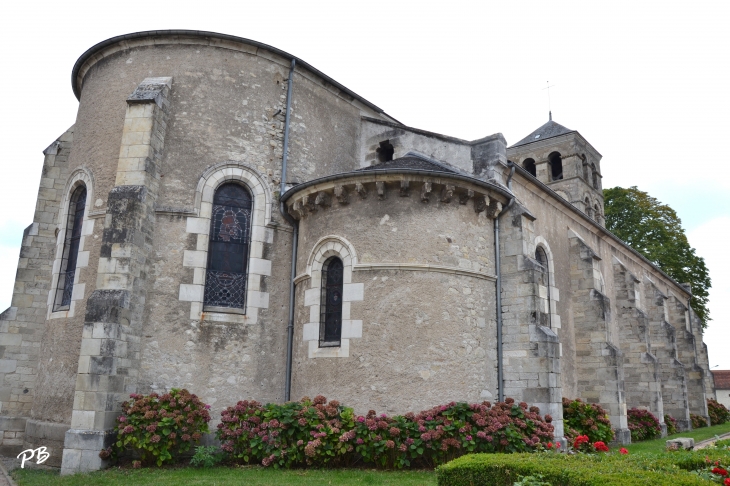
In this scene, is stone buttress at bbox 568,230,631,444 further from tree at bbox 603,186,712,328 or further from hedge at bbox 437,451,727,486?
tree at bbox 603,186,712,328

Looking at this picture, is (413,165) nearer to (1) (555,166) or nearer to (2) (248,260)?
(2) (248,260)

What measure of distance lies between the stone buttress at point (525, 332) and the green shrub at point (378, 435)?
96 centimetres

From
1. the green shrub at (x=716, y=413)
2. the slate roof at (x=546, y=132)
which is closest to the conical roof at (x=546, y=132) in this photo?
the slate roof at (x=546, y=132)

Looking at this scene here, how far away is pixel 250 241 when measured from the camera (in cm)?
1248

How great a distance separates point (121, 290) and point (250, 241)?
2.86 metres

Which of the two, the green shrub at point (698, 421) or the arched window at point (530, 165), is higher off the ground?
the arched window at point (530, 165)

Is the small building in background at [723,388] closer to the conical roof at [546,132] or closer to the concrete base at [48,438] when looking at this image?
the conical roof at [546,132]

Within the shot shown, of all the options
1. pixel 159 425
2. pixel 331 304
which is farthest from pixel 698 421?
pixel 159 425

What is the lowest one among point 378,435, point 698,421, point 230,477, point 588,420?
point 230,477

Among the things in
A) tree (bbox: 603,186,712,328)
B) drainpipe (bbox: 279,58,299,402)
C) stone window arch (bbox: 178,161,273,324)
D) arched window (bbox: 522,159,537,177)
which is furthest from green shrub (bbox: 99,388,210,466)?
tree (bbox: 603,186,712,328)

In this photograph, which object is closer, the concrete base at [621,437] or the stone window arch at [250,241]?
the stone window arch at [250,241]

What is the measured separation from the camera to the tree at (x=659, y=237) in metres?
31.0

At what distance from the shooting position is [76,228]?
1289 cm

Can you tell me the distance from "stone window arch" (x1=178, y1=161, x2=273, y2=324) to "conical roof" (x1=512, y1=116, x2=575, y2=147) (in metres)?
20.9
